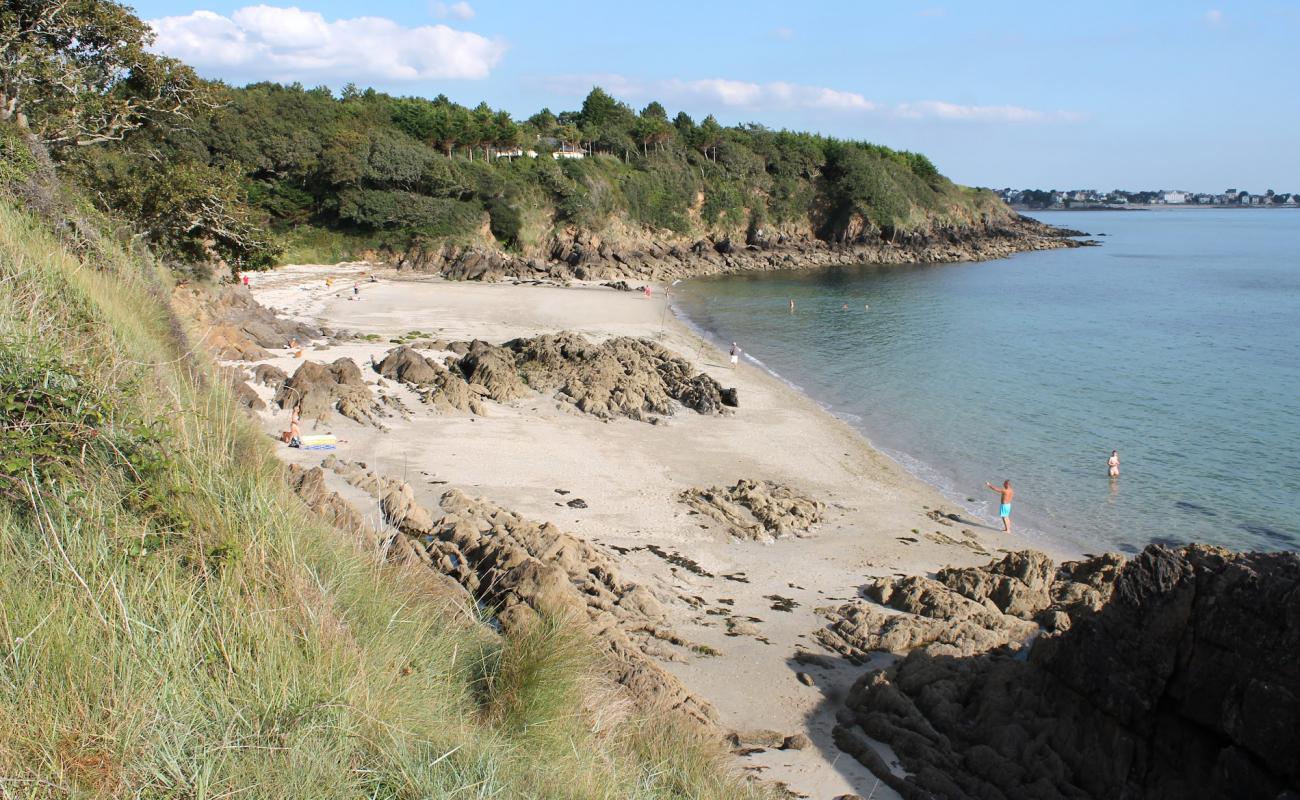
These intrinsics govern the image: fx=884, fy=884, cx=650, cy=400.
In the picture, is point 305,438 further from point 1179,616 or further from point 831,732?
point 1179,616

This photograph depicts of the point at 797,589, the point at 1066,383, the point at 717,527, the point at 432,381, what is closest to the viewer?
the point at 797,589

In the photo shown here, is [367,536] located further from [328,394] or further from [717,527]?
[328,394]

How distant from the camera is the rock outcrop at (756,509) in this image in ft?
47.1

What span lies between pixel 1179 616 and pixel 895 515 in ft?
29.2

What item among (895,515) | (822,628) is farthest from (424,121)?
(822,628)

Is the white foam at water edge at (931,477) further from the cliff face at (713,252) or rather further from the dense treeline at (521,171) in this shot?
the cliff face at (713,252)

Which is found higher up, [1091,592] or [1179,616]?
Result: [1179,616]

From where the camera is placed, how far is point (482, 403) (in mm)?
20312

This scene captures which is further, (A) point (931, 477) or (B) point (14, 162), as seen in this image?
(A) point (931, 477)

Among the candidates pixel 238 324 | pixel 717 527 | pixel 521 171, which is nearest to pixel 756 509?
pixel 717 527

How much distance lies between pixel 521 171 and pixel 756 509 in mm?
50687

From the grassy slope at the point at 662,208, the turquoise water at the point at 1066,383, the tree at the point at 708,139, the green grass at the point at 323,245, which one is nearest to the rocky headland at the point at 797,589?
the turquoise water at the point at 1066,383

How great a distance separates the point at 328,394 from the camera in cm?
1823

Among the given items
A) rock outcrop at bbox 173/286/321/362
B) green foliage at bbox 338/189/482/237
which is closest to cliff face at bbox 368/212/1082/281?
green foliage at bbox 338/189/482/237
